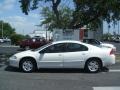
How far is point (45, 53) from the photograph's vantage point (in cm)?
1554

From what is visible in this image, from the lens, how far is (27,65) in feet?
51.3

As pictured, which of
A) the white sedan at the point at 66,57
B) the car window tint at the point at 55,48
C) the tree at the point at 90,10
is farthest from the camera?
the tree at the point at 90,10

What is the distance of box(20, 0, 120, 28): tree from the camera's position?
78.6ft

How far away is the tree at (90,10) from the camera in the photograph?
78.6 ft

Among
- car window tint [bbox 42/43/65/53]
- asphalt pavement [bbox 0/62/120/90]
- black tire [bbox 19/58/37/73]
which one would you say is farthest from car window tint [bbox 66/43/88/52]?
black tire [bbox 19/58/37/73]

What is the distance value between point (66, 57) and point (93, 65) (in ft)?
4.08

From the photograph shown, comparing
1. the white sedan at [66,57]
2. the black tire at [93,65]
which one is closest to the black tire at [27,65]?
the white sedan at [66,57]

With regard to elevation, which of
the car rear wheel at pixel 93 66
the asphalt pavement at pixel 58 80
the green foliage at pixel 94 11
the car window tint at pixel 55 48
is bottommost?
the asphalt pavement at pixel 58 80

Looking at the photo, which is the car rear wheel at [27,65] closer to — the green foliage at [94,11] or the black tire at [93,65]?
the black tire at [93,65]

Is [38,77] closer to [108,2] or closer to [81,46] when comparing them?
[81,46]

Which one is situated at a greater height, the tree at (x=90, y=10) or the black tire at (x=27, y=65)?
the tree at (x=90, y=10)

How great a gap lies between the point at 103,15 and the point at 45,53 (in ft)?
40.1

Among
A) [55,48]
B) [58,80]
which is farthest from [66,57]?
Answer: [58,80]

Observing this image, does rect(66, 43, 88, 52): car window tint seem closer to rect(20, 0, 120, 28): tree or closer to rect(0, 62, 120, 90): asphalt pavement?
rect(0, 62, 120, 90): asphalt pavement
